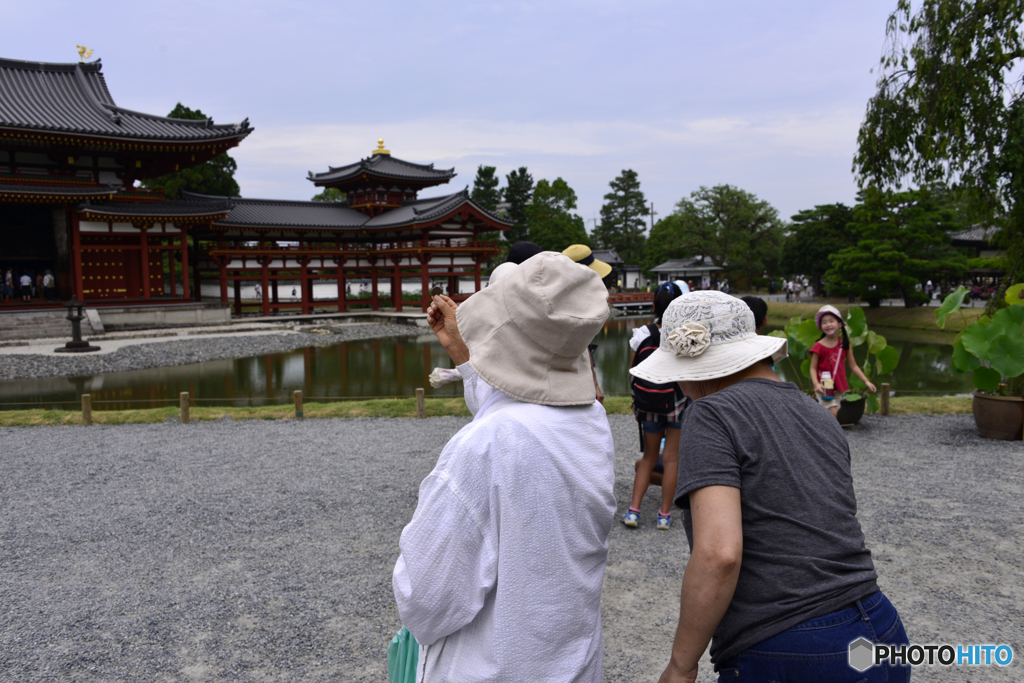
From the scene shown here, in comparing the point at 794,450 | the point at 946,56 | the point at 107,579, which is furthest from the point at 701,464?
the point at 946,56

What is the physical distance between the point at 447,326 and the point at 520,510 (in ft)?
2.18

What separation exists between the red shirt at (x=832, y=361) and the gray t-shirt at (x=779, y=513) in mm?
4724

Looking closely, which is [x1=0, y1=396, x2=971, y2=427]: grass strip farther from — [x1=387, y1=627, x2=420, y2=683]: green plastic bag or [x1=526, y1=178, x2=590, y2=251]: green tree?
[x1=526, y1=178, x2=590, y2=251]: green tree

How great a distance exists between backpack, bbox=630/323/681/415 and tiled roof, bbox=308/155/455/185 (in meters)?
23.2

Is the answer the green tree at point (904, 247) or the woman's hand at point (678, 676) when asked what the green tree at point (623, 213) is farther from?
the woman's hand at point (678, 676)

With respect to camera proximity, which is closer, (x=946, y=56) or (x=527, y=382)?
(x=527, y=382)

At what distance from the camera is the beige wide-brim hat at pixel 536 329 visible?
119 centimetres

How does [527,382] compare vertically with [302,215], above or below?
below

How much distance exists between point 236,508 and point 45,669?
5.82 feet

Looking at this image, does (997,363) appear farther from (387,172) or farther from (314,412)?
(387,172)

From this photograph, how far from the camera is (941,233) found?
2198cm

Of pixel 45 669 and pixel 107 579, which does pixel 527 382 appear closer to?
pixel 45 669

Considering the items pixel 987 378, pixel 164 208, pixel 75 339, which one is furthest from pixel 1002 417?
pixel 164 208

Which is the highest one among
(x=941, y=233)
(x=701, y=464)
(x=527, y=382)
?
(x=941, y=233)
